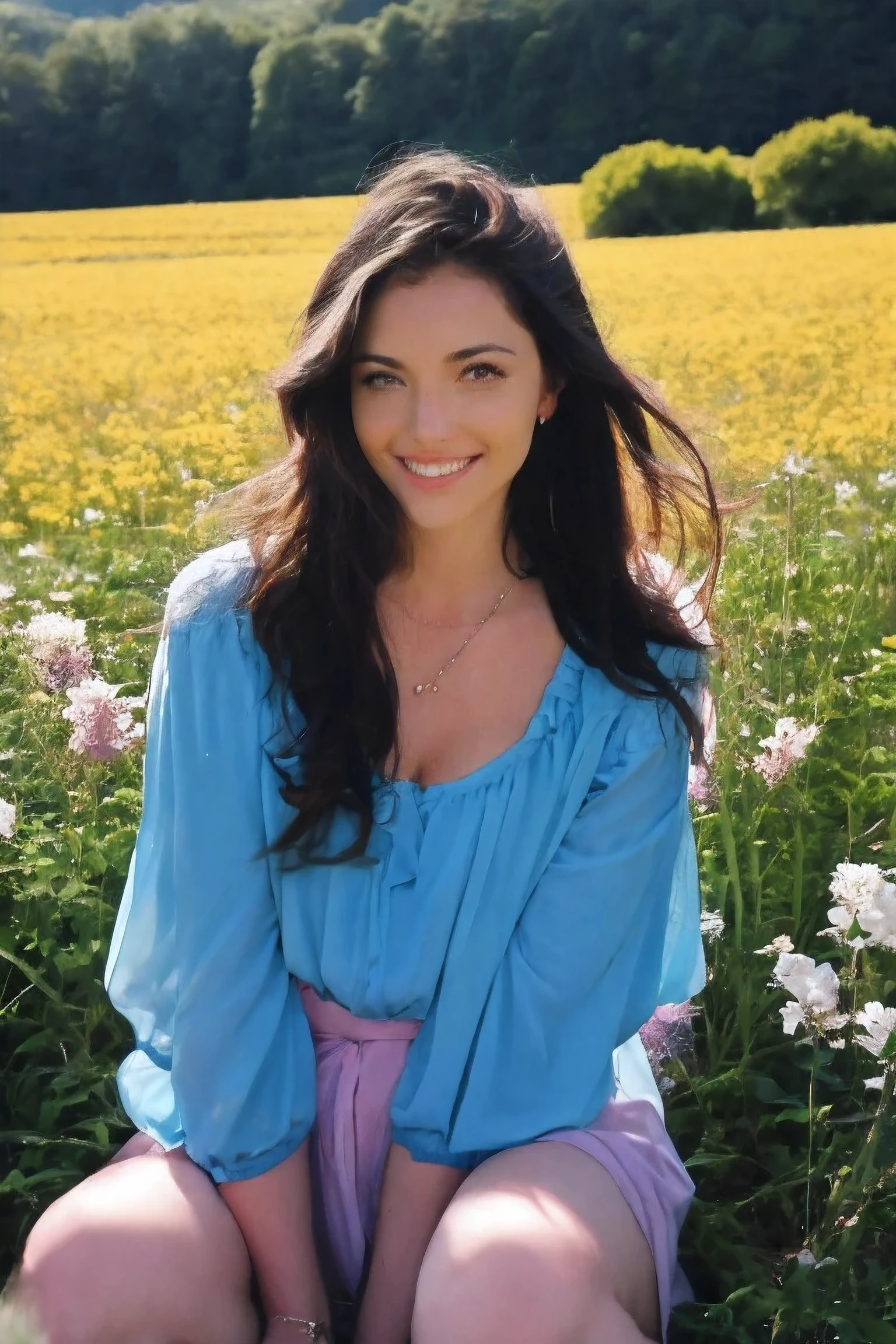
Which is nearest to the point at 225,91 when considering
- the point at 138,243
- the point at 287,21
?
the point at 287,21

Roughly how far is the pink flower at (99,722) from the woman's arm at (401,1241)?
833 millimetres

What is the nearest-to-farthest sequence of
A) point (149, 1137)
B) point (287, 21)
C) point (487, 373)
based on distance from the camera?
point (487, 373)
point (149, 1137)
point (287, 21)

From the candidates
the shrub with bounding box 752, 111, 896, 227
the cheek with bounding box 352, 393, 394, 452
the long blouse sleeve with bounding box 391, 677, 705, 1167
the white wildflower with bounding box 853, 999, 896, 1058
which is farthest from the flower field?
the cheek with bounding box 352, 393, 394, 452

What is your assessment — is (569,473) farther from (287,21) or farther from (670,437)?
(287,21)

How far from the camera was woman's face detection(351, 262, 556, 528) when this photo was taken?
163 cm

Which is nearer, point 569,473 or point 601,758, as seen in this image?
point 601,758

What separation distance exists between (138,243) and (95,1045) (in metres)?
3.12

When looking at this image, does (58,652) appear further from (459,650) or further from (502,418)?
(502,418)

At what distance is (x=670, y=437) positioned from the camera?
1.91m

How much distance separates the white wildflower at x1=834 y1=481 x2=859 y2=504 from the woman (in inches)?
69.6

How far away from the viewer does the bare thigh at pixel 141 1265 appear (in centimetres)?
146

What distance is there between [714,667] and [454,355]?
49.4 inches

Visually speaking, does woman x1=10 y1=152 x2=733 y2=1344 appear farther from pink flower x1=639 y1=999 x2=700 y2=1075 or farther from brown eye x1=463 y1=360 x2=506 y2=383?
pink flower x1=639 y1=999 x2=700 y2=1075

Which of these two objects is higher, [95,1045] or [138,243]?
[138,243]
